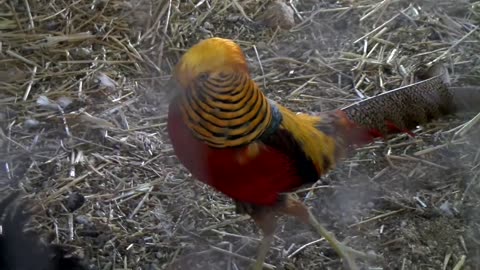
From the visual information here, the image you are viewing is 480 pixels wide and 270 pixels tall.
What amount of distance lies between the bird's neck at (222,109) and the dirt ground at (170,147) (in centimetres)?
55

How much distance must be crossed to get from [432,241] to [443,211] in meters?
0.13

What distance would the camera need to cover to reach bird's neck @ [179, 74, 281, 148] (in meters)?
1.77

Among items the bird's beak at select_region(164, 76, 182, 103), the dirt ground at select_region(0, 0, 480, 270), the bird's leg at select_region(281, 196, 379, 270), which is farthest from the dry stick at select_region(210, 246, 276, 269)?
the bird's beak at select_region(164, 76, 182, 103)

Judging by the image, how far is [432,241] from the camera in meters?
2.28

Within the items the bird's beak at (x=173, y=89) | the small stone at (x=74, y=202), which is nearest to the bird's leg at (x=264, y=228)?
the bird's beak at (x=173, y=89)

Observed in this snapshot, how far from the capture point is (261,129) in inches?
73.9

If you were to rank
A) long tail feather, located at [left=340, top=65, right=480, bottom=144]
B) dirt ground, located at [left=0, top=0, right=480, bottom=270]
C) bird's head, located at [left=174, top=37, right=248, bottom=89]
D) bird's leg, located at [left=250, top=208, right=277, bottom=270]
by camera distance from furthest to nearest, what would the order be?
→ dirt ground, located at [left=0, top=0, right=480, bottom=270] → long tail feather, located at [left=340, top=65, right=480, bottom=144] → bird's leg, located at [left=250, top=208, right=277, bottom=270] → bird's head, located at [left=174, top=37, right=248, bottom=89]

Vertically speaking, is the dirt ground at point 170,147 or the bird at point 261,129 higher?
the bird at point 261,129

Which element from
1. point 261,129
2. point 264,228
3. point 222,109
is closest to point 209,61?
point 222,109

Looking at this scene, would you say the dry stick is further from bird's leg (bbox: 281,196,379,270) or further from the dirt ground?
bird's leg (bbox: 281,196,379,270)

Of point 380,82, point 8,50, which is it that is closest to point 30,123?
point 8,50

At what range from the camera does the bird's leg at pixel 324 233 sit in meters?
2.09

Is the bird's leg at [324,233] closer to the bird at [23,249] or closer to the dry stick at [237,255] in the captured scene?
the dry stick at [237,255]

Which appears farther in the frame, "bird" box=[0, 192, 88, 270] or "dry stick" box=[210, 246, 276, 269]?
"dry stick" box=[210, 246, 276, 269]
